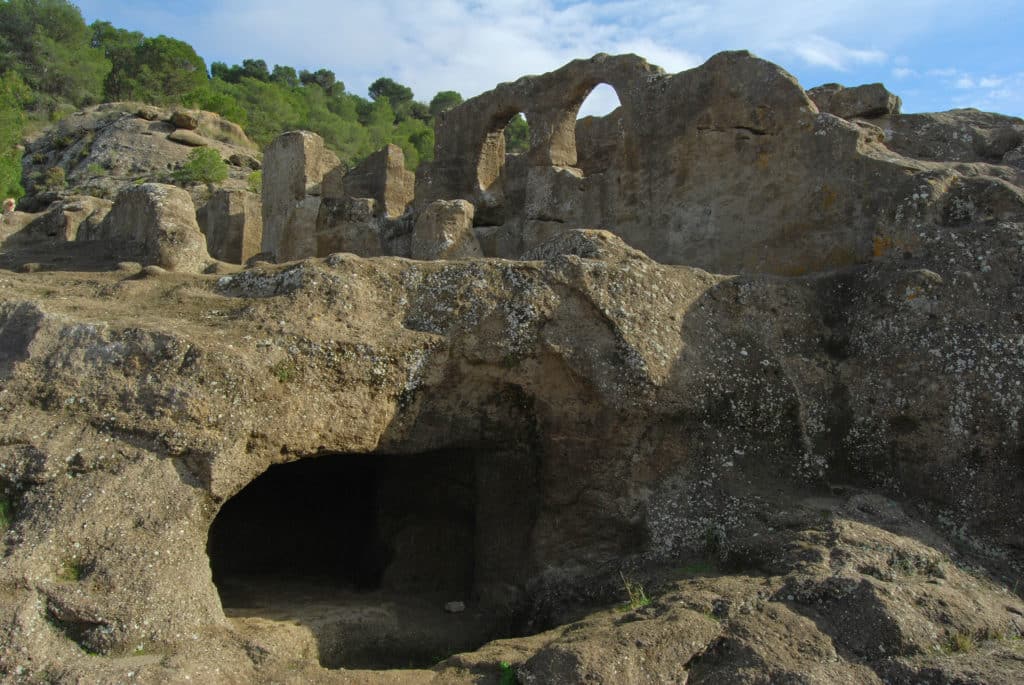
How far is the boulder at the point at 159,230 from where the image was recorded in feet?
29.3

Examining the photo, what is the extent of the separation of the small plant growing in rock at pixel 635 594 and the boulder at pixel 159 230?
4.84 m

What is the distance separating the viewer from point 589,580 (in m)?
7.25

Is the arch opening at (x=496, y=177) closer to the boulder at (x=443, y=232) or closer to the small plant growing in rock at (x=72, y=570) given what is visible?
the boulder at (x=443, y=232)

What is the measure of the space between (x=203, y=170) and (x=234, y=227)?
15057mm

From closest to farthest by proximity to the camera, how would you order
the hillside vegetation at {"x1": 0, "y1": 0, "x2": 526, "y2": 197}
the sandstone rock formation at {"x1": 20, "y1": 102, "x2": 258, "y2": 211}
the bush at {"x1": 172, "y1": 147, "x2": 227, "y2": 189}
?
the bush at {"x1": 172, "y1": 147, "x2": 227, "y2": 189}
the sandstone rock formation at {"x1": 20, "y1": 102, "x2": 258, "y2": 211}
the hillside vegetation at {"x1": 0, "y1": 0, "x2": 526, "y2": 197}

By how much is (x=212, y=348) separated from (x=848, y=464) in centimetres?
485

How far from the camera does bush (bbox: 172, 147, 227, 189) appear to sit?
28547 mm

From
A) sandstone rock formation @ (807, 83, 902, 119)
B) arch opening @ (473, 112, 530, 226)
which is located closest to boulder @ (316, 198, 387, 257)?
arch opening @ (473, 112, 530, 226)

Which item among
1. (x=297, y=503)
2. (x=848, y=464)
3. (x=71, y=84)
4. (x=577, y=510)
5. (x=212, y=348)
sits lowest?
(x=297, y=503)

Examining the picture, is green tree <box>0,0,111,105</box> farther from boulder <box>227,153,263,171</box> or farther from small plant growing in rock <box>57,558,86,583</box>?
small plant growing in rock <box>57,558,86,583</box>

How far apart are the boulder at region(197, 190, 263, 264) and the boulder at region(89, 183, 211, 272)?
439 cm

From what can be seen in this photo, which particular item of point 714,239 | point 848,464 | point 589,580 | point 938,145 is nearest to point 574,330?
point 589,580

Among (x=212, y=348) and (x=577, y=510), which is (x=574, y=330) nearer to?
(x=577, y=510)

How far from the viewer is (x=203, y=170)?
28.9m
